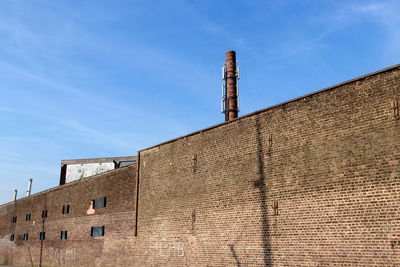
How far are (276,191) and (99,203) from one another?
1276cm

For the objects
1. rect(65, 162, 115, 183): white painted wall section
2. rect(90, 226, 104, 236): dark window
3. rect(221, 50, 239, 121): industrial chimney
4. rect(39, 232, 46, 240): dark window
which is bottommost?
rect(39, 232, 46, 240): dark window

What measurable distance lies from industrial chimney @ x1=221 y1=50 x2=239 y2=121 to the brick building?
682 centimetres

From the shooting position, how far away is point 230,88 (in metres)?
24.8

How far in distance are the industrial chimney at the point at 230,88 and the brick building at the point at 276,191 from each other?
6819 mm

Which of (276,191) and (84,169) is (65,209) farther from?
(276,191)

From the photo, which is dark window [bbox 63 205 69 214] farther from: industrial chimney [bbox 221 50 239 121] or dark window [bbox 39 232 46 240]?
industrial chimney [bbox 221 50 239 121]

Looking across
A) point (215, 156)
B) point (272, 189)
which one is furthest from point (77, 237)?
point (272, 189)

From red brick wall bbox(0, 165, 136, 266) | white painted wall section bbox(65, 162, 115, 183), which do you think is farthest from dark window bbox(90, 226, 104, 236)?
white painted wall section bbox(65, 162, 115, 183)

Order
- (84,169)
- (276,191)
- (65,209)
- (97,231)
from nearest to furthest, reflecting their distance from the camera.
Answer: (276,191) → (97,231) → (65,209) → (84,169)

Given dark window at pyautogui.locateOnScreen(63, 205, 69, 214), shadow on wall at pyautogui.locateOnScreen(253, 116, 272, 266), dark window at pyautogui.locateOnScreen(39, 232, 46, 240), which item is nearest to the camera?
shadow on wall at pyautogui.locateOnScreen(253, 116, 272, 266)

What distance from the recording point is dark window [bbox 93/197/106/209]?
21622 millimetres

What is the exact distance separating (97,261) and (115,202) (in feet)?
11.1

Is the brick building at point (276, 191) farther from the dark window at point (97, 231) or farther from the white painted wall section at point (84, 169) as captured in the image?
the white painted wall section at point (84, 169)

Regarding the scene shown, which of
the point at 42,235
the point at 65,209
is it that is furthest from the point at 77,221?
the point at 42,235
